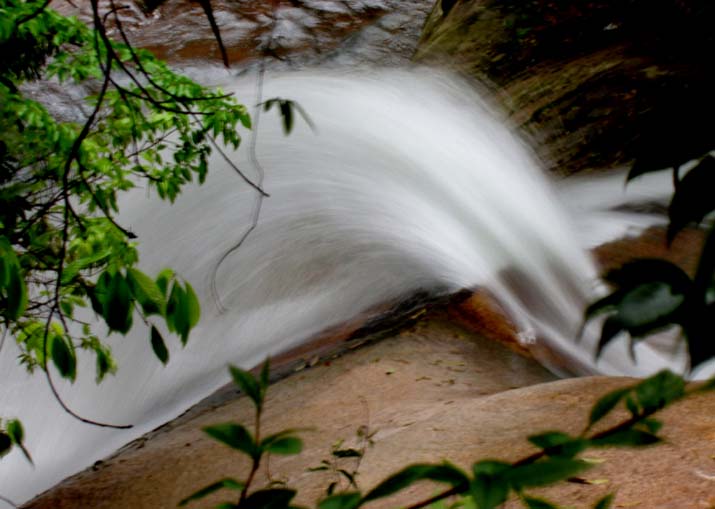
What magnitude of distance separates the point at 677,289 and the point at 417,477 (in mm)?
306

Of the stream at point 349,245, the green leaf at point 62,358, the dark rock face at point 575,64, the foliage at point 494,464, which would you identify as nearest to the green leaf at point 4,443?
the green leaf at point 62,358

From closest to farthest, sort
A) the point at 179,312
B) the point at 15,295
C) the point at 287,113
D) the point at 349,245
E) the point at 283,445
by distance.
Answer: the point at 283,445, the point at 15,295, the point at 179,312, the point at 287,113, the point at 349,245

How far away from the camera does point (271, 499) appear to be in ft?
2.60

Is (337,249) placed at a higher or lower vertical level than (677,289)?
lower

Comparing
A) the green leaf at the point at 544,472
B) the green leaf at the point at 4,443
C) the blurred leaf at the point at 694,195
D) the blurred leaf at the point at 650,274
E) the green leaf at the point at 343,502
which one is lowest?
the green leaf at the point at 4,443

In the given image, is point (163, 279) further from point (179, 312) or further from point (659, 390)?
point (659, 390)

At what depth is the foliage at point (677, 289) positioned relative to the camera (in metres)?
0.71

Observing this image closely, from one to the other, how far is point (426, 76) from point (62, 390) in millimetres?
4597

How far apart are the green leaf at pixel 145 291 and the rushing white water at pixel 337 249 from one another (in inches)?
99.8

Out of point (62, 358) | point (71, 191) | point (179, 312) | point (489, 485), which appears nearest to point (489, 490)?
point (489, 485)

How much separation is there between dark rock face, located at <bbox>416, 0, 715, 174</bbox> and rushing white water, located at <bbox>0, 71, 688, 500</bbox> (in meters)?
0.30

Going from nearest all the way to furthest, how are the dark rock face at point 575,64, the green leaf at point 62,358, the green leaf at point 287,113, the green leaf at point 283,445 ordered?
the green leaf at point 283,445 → the green leaf at point 62,358 → the green leaf at point 287,113 → the dark rock face at point 575,64

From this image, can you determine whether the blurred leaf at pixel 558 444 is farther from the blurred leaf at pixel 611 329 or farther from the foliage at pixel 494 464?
the blurred leaf at pixel 611 329

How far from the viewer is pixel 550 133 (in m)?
6.03
